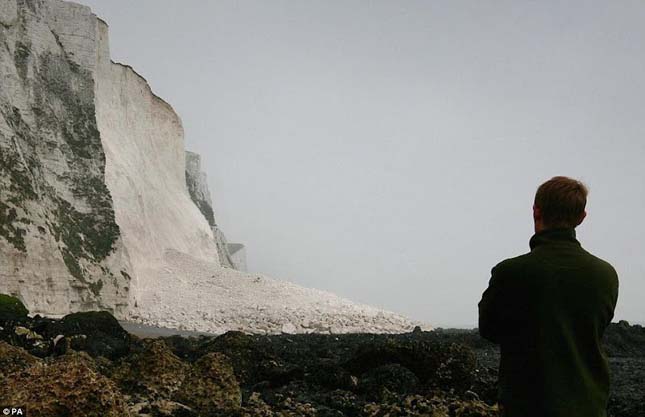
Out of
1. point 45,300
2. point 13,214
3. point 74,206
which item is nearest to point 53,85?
point 74,206

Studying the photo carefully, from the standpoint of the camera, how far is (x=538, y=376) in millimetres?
2986

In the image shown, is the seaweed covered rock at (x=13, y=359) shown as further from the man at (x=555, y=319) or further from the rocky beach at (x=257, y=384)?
the man at (x=555, y=319)

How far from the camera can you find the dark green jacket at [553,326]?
2979 millimetres

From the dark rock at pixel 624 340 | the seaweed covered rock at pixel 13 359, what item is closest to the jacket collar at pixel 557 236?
the seaweed covered rock at pixel 13 359

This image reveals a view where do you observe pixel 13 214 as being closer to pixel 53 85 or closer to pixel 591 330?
pixel 53 85

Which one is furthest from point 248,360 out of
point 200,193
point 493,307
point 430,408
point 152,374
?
point 200,193

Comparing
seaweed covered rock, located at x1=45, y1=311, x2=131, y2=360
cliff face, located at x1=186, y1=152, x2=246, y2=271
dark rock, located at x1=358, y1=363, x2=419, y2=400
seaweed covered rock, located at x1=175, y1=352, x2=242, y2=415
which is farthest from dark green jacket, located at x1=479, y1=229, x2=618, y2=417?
cliff face, located at x1=186, y1=152, x2=246, y2=271

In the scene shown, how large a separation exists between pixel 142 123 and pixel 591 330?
4321 cm

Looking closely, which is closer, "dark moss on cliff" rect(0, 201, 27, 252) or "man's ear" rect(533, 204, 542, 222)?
"man's ear" rect(533, 204, 542, 222)

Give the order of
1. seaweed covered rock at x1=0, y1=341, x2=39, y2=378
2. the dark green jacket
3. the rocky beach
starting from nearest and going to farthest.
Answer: the dark green jacket → the rocky beach → seaweed covered rock at x1=0, y1=341, x2=39, y2=378

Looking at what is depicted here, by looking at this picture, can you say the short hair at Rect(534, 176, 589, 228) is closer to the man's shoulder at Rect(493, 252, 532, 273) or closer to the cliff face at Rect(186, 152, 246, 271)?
the man's shoulder at Rect(493, 252, 532, 273)

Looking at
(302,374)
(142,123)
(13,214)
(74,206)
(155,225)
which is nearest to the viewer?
(302,374)

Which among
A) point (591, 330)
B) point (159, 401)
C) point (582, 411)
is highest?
point (591, 330)

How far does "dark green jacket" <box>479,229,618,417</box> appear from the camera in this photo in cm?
298
